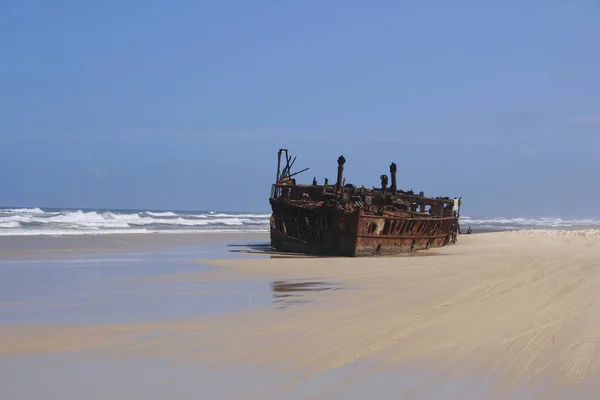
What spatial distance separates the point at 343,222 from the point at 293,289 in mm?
9435

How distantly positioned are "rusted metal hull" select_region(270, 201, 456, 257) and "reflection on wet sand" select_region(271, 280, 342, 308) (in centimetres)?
787

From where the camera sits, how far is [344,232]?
847 inches

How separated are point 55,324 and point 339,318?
11.1ft

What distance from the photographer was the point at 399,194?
2970cm

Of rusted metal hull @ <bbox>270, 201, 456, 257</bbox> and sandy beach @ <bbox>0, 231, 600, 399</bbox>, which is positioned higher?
rusted metal hull @ <bbox>270, 201, 456, 257</bbox>

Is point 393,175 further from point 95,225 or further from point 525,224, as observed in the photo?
point 525,224

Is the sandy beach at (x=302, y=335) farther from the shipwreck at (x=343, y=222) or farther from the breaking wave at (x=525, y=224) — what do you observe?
the breaking wave at (x=525, y=224)

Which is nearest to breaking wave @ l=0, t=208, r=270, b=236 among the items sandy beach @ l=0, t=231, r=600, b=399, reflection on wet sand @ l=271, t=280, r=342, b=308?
sandy beach @ l=0, t=231, r=600, b=399

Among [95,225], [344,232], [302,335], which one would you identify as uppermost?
[344,232]

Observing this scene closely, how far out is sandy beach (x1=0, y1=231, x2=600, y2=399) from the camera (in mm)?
5645

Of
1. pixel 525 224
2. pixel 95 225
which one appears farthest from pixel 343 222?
pixel 525 224

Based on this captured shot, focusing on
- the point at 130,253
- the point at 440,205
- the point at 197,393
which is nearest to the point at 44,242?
the point at 130,253

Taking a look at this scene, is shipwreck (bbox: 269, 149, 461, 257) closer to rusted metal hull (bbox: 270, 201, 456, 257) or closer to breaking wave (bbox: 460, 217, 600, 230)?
rusted metal hull (bbox: 270, 201, 456, 257)

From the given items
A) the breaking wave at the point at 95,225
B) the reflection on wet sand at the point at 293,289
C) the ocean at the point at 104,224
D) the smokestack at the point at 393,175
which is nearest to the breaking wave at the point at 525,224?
the ocean at the point at 104,224
